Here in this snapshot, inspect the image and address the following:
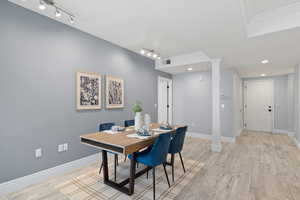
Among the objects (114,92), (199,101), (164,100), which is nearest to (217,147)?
(199,101)

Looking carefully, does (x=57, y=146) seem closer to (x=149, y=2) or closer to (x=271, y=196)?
(x=149, y=2)

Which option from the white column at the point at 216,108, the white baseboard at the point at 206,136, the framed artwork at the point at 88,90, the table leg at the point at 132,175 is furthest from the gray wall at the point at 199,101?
the table leg at the point at 132,175

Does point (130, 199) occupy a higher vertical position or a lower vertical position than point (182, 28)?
lower

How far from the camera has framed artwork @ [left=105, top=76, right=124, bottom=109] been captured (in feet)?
10.6

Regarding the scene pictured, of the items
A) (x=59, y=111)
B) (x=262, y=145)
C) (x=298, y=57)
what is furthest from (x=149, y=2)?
(x=262, y=145)

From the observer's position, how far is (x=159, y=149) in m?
1.92

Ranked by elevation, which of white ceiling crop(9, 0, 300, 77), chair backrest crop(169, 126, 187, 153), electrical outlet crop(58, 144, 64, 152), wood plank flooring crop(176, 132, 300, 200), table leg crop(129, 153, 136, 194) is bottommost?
wood plank flooring crop(176, 132, 300, 200)

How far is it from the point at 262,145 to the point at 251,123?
7.78 ft

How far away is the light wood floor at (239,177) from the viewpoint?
193 centimetres

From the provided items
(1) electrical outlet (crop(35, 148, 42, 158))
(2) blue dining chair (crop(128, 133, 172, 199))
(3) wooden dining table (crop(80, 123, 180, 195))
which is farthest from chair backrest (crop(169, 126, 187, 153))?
(1) electrical outlet (crop(35, 148, 42, 158))

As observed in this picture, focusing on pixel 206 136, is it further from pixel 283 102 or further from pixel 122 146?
pixel 122 146

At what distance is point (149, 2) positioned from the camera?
75.0 inches

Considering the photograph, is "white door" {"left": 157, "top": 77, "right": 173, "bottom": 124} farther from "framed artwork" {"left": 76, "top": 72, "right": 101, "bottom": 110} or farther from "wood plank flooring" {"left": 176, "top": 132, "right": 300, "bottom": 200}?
"framed artwork" {"left": 76, "top": 72, "right": 101, "bottom": 110}

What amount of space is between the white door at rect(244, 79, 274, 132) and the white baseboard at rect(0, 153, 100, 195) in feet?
21.9
